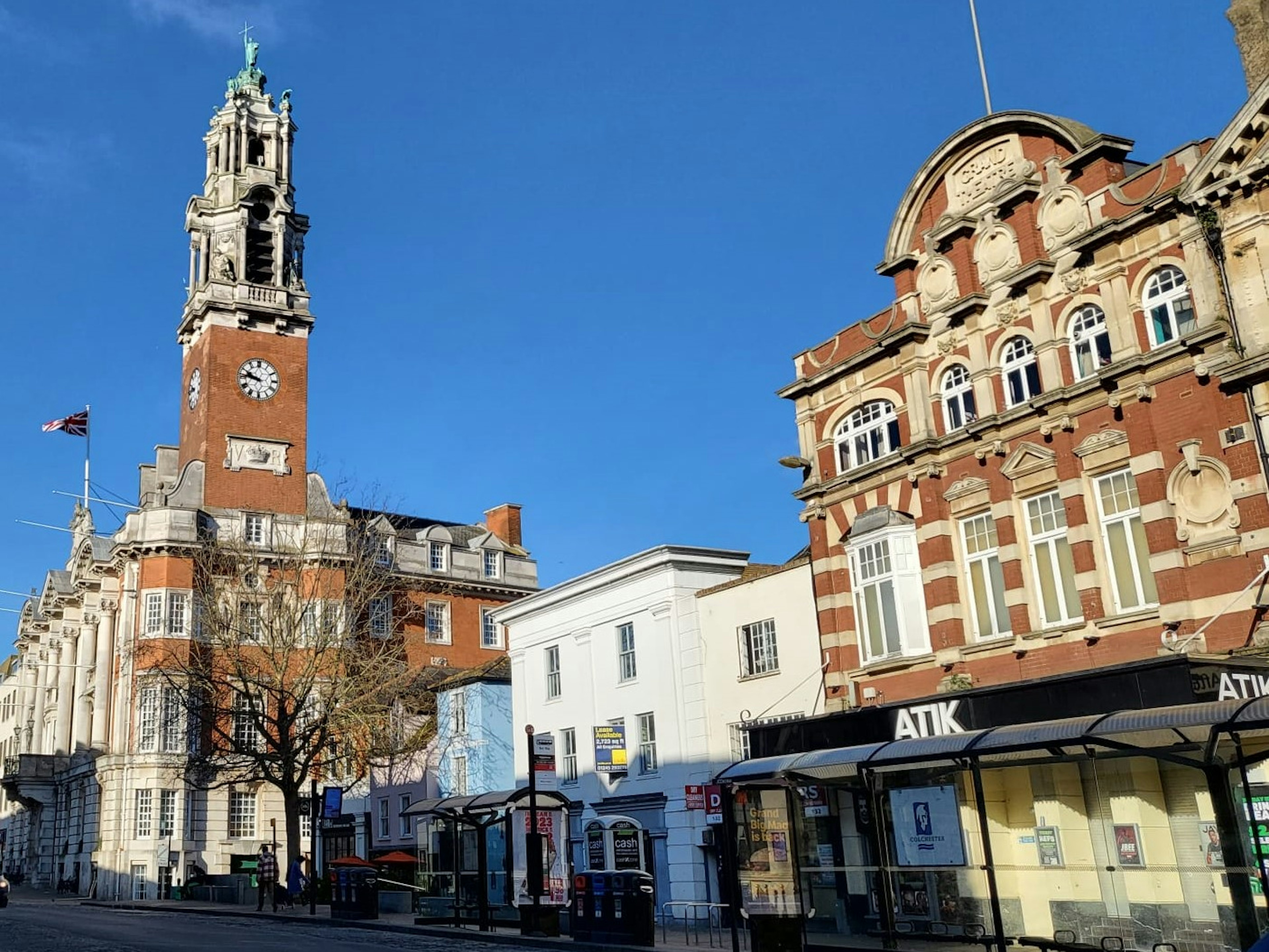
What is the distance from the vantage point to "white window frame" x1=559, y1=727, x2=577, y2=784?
122 feet

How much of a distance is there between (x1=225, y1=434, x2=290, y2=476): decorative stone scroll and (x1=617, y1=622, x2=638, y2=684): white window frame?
31.5 m

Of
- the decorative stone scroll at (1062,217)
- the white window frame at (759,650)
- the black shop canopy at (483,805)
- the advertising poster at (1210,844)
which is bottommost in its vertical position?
the advertising poster at (1210,844)

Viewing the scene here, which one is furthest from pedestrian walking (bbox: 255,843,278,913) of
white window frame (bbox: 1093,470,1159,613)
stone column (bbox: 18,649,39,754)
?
stone column (bbox: 18,649,39,754)

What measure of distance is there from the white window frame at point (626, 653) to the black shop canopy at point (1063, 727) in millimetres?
10908

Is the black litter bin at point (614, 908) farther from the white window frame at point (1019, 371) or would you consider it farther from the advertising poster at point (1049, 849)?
the white window frame at point (1019, 371)

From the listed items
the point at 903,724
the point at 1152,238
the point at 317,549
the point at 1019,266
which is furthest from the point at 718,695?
the point at 317,549

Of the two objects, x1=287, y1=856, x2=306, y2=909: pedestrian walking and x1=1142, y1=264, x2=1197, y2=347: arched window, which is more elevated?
x1=1142, y1=264, x2=1197, y2=347: arched window

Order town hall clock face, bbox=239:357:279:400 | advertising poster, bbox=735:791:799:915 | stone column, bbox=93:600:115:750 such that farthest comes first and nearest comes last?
town hall clock face, bbox=239:357:279:400, stone column, bbox=93:600:115:750, advertising poster, bbox=735:791:799:915

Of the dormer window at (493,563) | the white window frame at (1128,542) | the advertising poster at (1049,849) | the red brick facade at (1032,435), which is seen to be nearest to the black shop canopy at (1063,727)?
the advertising poster at (1049,849)

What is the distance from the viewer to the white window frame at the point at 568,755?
3706cm

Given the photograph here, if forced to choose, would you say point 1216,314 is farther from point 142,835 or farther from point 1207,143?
point 142,835

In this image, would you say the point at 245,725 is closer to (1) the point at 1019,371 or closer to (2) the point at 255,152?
(2) the point at 255,152

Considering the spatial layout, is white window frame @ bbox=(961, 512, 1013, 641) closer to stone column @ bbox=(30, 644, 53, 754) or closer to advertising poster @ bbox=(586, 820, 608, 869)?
advertising poster @ bbox=(586, 820, 608, 869)

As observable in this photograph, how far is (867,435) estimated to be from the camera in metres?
27.1
